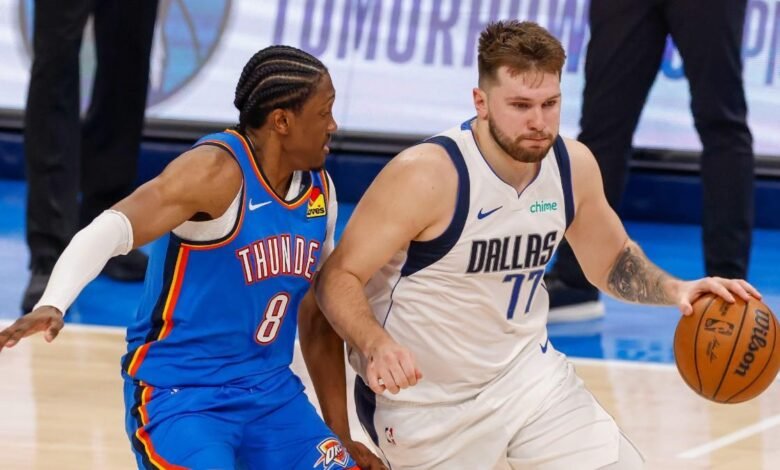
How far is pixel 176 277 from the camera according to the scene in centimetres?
366

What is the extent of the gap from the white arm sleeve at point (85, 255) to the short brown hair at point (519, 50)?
101 cm

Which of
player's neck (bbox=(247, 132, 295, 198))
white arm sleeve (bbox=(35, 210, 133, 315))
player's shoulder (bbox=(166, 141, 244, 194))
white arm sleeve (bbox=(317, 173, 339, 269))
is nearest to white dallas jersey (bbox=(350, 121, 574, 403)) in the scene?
white arm sleeve (bbox=(317, 173, 339, 269))

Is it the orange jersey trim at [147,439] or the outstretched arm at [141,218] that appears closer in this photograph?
the outstretched arm at [141,218]

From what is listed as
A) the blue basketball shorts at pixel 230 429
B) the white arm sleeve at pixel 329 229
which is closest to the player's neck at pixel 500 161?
the white arm sleeve at pixel 329 229

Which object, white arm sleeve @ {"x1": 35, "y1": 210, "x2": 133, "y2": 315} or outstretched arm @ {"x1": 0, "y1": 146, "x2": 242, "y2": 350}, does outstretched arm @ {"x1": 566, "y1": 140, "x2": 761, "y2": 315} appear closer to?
outstretched arm @ {"x1": 0, "y1": 146, "x2": 242, "y2": 350}

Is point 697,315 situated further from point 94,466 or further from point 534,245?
point 94,466

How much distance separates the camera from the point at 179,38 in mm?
8227

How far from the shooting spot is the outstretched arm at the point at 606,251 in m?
3.97

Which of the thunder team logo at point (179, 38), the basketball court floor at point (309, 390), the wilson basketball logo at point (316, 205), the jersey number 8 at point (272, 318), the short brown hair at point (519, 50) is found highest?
the short brown hair at point (519, 50)

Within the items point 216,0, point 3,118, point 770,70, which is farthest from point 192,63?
point 770,70

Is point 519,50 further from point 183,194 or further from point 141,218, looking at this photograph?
point 141,218

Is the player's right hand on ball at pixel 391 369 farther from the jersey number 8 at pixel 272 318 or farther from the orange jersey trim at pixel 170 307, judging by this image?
the orange jersey trim at pixel 170 307

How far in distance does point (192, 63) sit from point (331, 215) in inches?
178

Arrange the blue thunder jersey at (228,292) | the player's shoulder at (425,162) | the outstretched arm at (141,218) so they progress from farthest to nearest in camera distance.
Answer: the player's shoulder at (425,162), the blue thunder jersey at (228,292), the outstretched arm at (141,218)
